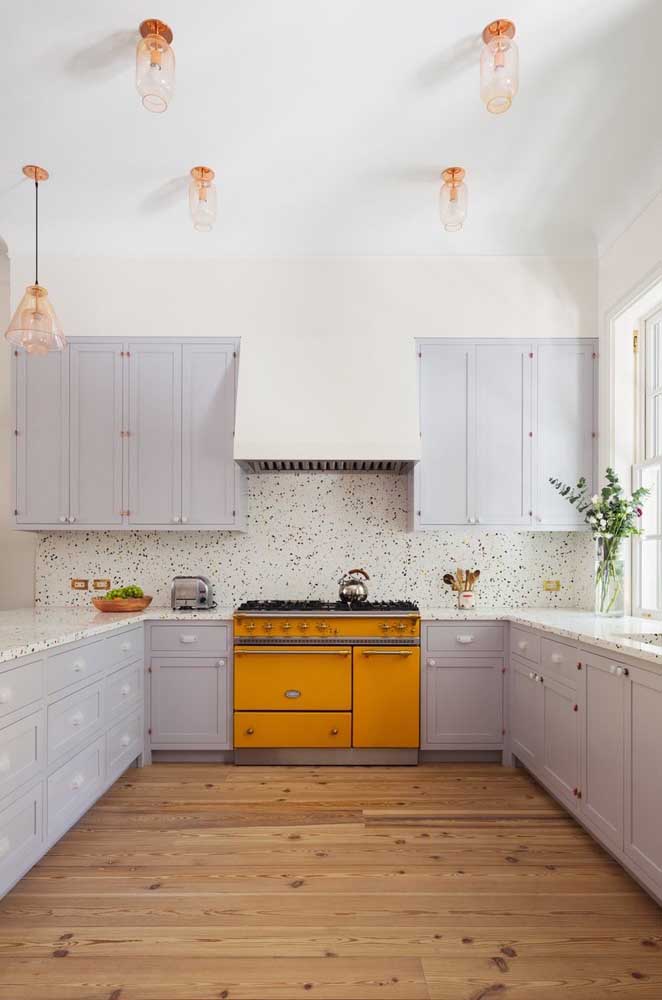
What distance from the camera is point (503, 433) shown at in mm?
3822

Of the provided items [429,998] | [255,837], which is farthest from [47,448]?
[429,998]

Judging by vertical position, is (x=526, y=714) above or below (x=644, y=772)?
below

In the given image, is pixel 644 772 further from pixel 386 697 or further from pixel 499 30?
pixel 499 30

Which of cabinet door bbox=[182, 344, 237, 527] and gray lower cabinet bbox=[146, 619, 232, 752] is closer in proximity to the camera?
gray lower cabinet bbox=[146, 619, 232, 752]

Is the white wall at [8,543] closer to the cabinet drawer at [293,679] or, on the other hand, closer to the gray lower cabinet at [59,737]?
the gray lower cabinet at [59,737]

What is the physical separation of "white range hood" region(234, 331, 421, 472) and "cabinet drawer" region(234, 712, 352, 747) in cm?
141

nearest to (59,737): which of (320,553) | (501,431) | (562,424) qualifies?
(320,553)

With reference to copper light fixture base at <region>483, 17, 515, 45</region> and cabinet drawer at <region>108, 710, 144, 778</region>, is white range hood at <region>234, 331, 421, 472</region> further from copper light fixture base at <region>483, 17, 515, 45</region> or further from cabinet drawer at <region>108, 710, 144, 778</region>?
copper light fixture base at <region>483, 17, 515, 45</region>

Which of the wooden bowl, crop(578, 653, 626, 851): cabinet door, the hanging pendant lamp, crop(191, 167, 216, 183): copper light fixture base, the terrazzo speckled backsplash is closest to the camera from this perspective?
crop(578, 653, 626, 851): cabinet door

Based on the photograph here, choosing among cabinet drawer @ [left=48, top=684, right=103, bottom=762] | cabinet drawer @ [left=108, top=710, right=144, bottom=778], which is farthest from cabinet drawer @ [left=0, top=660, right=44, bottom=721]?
cabinet drawer @ [left=108, top=710, right=144, bottom=778]

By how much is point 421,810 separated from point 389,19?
10.2 ft

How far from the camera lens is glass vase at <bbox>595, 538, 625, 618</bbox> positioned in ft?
11.1

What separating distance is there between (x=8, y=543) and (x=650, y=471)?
388 centimetres

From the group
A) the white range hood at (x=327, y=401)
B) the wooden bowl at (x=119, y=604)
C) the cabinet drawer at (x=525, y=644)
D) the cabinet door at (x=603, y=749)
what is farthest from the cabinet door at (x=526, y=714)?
the wooden bowl at (x=119, y=604)
